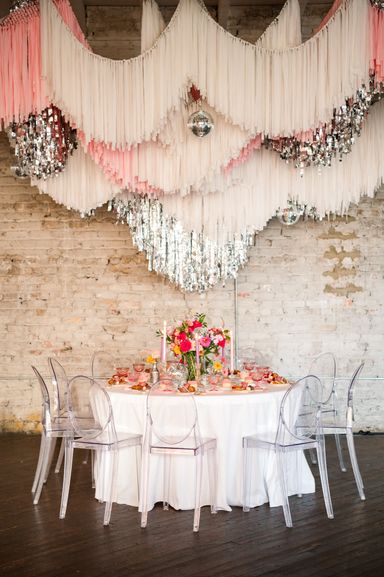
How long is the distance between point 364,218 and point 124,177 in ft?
10.5

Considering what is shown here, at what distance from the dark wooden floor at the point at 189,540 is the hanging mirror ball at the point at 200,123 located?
9.12 ft

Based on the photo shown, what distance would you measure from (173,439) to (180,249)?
322 cm

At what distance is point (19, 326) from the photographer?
8.32 m

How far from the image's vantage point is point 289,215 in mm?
7914

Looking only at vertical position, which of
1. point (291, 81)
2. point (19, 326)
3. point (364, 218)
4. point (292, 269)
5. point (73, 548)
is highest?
point (291, 81)

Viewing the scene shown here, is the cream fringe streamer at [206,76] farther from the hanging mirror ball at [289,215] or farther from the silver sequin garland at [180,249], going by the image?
the hanging mirror ball at [289,215]

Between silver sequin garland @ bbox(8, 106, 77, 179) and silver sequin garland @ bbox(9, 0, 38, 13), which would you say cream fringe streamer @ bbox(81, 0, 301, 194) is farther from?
silver sequin garland @ bbox(9, 0, 38, 13)

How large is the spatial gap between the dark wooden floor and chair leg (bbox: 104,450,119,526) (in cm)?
7

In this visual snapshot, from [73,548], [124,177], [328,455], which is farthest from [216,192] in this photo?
A: [73,548]

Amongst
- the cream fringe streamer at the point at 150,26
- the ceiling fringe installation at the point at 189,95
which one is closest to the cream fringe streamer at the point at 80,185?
the ceiling fringe installation at the point at 189,95

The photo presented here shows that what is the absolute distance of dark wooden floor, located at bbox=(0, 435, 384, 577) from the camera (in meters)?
3.94

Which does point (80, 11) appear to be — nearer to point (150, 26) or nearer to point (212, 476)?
point (150, 26)

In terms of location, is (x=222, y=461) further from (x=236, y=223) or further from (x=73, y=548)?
(x=236, y=223)

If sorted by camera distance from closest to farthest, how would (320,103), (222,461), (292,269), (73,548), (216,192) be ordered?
(73,548) < (222,461) < (320,103) < (216,192) < (292,269)
